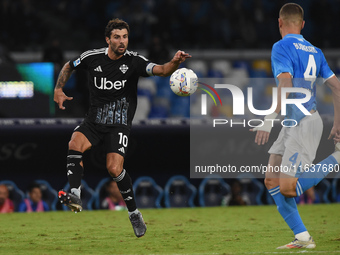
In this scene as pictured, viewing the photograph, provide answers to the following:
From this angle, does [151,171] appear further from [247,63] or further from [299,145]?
[299,145]

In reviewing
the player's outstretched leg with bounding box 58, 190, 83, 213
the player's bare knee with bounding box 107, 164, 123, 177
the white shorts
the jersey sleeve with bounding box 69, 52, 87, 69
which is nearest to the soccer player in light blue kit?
the white shorts

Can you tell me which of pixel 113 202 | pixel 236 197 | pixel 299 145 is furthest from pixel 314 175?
pixel 113 202

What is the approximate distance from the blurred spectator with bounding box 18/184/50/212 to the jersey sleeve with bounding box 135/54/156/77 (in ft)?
14.8

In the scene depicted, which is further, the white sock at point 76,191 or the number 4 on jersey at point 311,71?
the white sock at point 76,191

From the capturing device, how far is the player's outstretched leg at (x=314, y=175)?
20.3 ft

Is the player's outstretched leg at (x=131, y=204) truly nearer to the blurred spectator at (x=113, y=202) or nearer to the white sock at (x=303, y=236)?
the white sock at (x=303, y=236)

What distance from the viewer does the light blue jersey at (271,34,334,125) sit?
5.99m

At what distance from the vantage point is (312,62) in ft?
20.3

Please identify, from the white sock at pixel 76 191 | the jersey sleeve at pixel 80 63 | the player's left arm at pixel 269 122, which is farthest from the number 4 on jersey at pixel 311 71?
the white sock at pixel 76 191

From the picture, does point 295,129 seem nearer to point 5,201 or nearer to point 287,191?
point 287,191

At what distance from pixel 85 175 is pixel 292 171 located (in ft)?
18.5

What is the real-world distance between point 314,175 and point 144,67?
2.15 metres

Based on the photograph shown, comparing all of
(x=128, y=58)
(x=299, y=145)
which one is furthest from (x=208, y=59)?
(x=299, y=145)

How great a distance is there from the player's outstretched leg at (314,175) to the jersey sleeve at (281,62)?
1.00 meters
